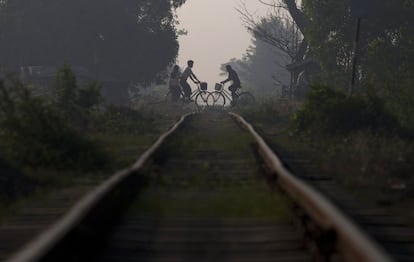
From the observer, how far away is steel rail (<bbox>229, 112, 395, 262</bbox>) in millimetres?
3582

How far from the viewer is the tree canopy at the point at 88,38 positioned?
44281 millimetres

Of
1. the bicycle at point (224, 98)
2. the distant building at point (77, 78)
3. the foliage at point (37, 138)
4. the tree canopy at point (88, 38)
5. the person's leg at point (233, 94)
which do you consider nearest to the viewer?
the foliage at point (37, 138)

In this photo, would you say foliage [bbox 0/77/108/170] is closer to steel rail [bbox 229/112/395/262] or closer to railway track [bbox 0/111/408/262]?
railway track [bbox 0/111/408/262]

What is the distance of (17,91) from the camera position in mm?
10070

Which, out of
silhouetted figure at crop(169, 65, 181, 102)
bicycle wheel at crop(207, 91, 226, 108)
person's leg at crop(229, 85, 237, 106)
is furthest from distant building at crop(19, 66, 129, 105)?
person's leg at crop(229, 85, 237, 106)

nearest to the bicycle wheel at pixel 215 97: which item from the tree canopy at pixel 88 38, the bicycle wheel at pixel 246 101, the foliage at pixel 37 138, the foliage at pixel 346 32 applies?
the bicycle wheel at pixel 246 101

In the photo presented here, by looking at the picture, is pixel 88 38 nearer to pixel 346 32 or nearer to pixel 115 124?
pixel 346 32

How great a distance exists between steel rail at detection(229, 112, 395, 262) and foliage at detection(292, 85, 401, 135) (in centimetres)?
717

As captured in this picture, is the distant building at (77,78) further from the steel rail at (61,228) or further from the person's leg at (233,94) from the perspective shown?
the steel rail at (61,228)

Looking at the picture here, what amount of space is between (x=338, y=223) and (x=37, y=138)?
6.07 meters

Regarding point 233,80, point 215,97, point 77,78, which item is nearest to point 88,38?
point 77,78

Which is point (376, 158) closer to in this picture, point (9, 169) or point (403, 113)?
point (9, 169)

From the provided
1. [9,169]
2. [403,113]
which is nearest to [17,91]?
[9,169]

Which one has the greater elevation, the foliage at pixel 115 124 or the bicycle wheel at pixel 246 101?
the foliage at pixel 115 124
